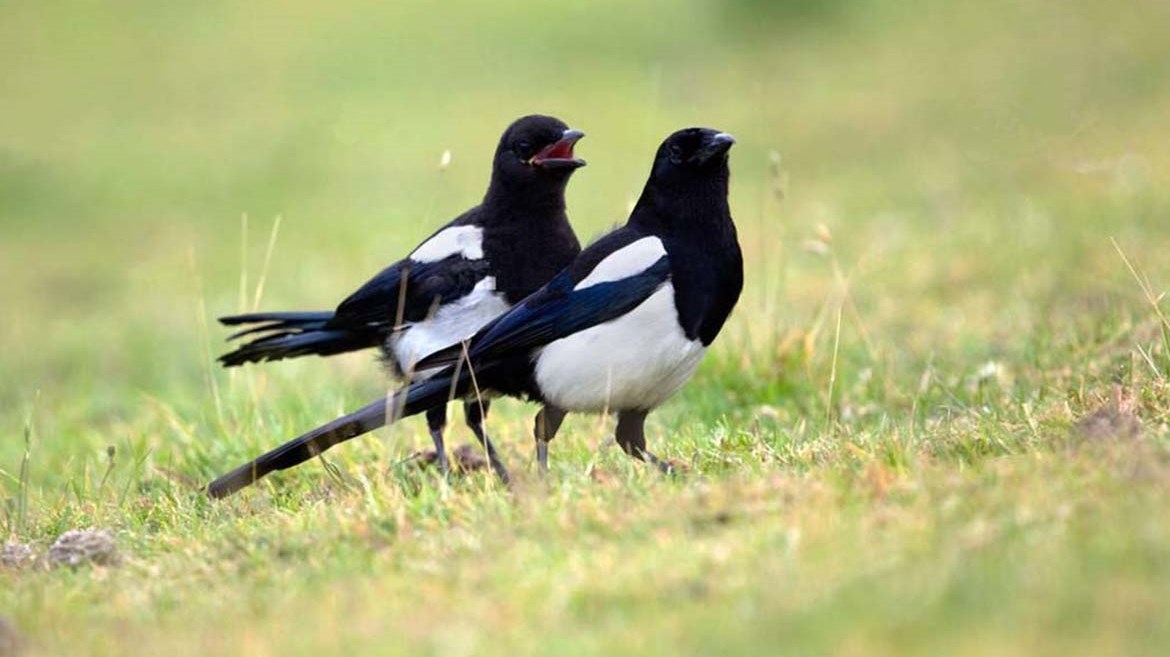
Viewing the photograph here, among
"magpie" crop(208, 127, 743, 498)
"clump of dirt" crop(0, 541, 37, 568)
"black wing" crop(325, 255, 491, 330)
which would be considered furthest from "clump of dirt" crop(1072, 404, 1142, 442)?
"clump of dirt" crop(0, 541, 37, 568)

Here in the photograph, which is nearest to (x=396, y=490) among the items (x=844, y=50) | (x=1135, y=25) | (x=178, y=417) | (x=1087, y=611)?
(x=1087, y=611)

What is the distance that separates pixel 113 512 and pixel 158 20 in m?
16.7

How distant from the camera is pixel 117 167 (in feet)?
52.4

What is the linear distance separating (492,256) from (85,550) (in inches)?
66.3

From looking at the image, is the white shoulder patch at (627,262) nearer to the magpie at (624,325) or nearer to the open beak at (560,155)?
the magpie at (624,325)

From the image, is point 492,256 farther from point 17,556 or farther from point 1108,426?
point 1108,426

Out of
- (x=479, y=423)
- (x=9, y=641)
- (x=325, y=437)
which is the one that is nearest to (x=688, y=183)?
(x=479, y=423)

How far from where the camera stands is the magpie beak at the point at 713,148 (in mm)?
4742

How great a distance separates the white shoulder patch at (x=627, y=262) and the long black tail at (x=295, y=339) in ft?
5.05

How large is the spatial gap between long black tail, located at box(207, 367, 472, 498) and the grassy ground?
3.2 inches

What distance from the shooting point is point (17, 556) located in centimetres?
436

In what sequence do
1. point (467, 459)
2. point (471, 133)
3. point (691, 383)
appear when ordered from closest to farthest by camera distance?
point (467, 459) < point (691, 383) < point (471, 133)

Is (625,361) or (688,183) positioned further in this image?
(688,183)

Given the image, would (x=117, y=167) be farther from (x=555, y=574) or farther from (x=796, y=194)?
(x=555, y=574)
